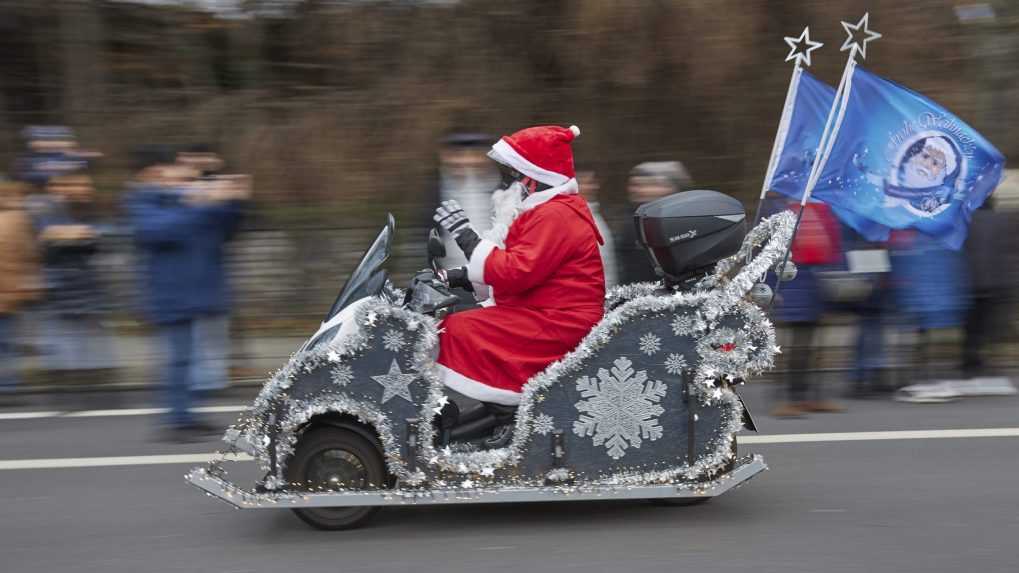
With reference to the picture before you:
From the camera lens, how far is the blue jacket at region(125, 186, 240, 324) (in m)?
7.08

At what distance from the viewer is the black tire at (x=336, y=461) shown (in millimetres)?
5270

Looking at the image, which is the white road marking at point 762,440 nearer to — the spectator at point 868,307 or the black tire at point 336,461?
the spectator at point 868,307

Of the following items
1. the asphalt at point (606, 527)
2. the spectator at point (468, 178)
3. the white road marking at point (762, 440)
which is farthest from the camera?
the spectator at point (468, 178)

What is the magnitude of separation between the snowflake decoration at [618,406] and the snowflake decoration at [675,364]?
80 mm

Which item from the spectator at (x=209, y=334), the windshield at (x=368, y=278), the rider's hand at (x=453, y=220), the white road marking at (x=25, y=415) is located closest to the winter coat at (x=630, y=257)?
the spectator at (x=209, y=334)

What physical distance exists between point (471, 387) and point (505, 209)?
84cm

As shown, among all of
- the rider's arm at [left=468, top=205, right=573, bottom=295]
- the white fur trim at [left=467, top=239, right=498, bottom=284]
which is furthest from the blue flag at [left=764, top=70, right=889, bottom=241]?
the white fur trim at [left=467, top=239, right=498, bottom=284]

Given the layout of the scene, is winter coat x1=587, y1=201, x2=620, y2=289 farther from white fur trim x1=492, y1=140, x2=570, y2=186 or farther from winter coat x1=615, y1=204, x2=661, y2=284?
white fur trim x1=492, y1=140, x2=570, y2=186

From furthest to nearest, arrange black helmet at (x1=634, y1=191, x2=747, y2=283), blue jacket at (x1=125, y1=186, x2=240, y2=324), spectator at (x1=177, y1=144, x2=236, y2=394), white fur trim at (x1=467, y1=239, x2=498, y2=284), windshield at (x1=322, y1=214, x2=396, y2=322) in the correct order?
spectator at (x1=177, y1=144, x2=236, y2=394) < blue jacket at (x1=125, y1=186, x2=240, y2=324) < black helmet at (x1=634, y1=191, x2=747, y2=283) < windshield at (x1=322, y1=214, x2=396, y2=322) < white fur trim at (x1=467, y1=239, x2=498, y2=284)

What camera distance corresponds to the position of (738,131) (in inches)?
454

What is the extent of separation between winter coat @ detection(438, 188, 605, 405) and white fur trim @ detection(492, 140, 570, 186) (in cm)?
8

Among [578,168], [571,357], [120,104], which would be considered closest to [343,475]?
[571,357]

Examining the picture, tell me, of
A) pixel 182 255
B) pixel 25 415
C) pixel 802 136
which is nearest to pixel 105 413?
pixel 25 415

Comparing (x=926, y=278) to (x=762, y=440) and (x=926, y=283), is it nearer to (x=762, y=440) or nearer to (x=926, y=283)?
(x=926, y=283)
